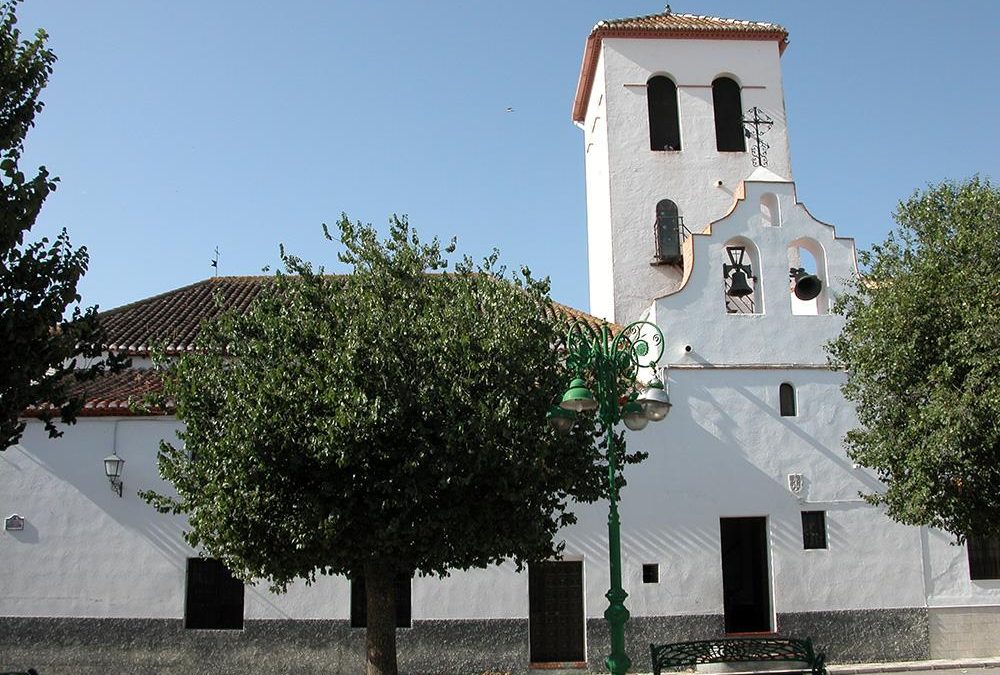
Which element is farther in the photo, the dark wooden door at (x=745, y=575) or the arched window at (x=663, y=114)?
the arched window at (x=663, y=114)

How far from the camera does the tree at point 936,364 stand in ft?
39.7

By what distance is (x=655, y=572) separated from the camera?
1532 cm

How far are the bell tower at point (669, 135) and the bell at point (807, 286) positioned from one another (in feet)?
13.2

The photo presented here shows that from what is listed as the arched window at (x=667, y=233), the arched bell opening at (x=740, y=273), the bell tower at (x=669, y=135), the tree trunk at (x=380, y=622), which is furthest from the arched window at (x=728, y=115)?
the tree trunk at (x=380, y=622)

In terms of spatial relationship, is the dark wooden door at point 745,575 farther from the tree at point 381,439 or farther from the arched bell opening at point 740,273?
the tree at point 381,439

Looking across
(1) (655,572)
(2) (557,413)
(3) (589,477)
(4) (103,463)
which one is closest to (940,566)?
(1) (655,572)

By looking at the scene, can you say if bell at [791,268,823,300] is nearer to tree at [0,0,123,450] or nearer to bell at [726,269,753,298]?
bell at [726,269,753,298]

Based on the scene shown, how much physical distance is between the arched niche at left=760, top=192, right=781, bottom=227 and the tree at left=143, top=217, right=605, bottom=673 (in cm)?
719

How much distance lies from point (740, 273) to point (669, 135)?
19.0ft

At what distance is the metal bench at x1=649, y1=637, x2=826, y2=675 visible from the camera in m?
11.7

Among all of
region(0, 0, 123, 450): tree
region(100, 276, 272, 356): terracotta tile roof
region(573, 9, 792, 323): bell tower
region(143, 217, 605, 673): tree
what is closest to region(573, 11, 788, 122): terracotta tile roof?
region(573, 9, 792, 323): bell tower

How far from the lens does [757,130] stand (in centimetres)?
2067

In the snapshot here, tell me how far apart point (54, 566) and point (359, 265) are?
A: 827cm

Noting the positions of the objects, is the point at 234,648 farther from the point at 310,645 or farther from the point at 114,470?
the point at 114,470
